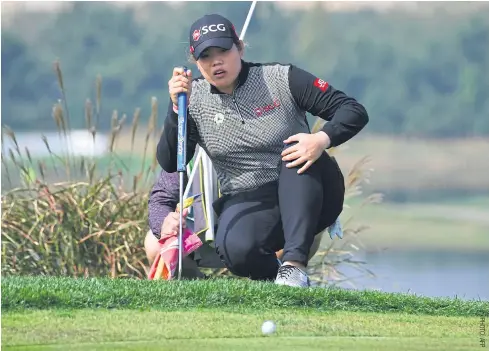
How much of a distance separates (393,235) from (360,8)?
446 cm

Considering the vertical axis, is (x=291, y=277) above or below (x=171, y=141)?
below

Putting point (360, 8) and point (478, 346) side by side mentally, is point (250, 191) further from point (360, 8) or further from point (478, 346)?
point (360, 8)

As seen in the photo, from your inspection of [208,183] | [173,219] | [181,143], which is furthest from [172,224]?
[181,143]

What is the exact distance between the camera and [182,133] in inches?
236

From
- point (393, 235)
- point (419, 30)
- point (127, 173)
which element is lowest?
point (393, 235)

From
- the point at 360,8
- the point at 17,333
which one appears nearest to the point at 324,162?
the point at 17,333

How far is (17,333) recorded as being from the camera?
4.91 m

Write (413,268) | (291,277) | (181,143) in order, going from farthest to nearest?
(413,268), (181,143), (291,277)

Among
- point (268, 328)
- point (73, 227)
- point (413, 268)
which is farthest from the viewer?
point (413, 268)

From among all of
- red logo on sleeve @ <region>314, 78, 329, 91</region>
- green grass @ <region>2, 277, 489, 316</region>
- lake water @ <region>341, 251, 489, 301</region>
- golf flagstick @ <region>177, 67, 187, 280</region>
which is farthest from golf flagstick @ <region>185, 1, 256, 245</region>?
lake water @ <region>341, 251, 489, 301</region>

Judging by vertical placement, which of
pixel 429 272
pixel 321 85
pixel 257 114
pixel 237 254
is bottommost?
pixel 429 272

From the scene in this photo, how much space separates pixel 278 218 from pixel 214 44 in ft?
2.66

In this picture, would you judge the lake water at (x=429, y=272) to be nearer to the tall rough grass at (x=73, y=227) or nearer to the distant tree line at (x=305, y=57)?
the tall rough grass at (x=73, y=227)

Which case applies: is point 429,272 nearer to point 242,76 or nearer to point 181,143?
point 242,76
